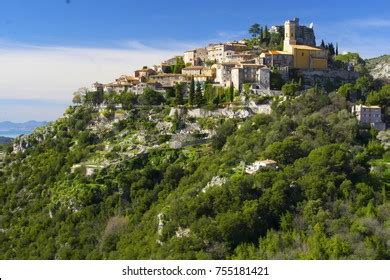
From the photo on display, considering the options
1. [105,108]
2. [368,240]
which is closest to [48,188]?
[105,108]

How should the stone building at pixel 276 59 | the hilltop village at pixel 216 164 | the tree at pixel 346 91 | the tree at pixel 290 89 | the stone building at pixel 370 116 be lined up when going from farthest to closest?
the stone building at pixel 276 59 < the tree at pixel 290 89 < the tree at pixel 346 91 < the stone building at pixel 370 116 < the hilltop village at pixel 216 164

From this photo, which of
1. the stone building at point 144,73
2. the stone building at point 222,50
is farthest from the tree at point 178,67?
the stone building at point 222,50

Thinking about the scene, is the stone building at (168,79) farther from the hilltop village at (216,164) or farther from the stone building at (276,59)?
the stone building at (276,59)

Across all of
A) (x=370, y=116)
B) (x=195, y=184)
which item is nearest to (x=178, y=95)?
(x=195, y=184)

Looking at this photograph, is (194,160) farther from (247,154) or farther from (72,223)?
(72,223)

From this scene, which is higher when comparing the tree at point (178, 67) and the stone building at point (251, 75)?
the tree at point (178, 67)

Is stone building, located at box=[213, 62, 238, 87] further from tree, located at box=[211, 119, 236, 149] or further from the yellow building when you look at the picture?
tree, located at box=[211, 119, 236, 149]
